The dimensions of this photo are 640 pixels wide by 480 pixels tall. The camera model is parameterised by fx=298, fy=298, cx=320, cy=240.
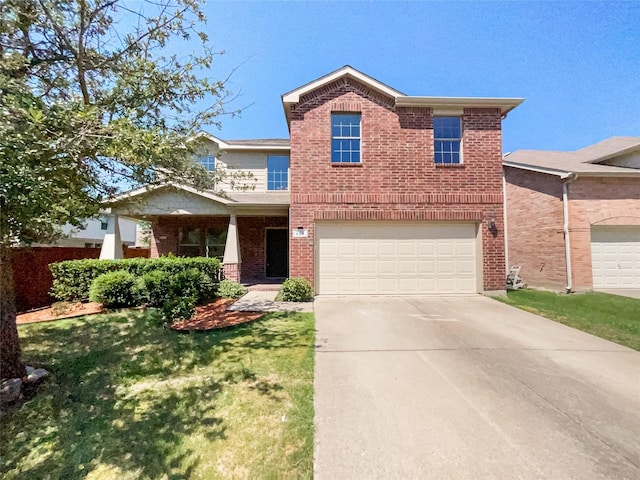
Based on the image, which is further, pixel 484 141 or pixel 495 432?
pixel 484 141

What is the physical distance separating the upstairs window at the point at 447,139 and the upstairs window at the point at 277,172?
6.72 meters

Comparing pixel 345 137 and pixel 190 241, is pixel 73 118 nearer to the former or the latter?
pixel 345 137

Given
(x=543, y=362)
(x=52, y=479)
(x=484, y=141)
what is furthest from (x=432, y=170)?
(x=52, y=479)

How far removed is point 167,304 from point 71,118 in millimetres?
4246

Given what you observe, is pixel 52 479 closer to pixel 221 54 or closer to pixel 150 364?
pixel 150 364

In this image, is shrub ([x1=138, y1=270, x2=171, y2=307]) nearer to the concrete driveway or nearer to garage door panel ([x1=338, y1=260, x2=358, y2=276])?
the concrete driveway

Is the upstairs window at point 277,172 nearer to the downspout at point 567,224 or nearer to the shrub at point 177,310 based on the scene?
the shrub at point 177,310

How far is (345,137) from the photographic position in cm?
973

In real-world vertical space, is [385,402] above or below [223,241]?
below

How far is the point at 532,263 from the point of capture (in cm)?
1233

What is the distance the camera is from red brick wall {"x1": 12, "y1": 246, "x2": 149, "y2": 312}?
768 centimetres

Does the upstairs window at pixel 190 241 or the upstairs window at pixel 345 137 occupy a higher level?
the upstairs window at pixel 345 137

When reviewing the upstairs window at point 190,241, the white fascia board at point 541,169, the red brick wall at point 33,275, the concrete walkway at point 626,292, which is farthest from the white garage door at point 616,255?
the red brick wall at point 33,275

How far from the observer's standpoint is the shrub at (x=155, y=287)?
7.76m
